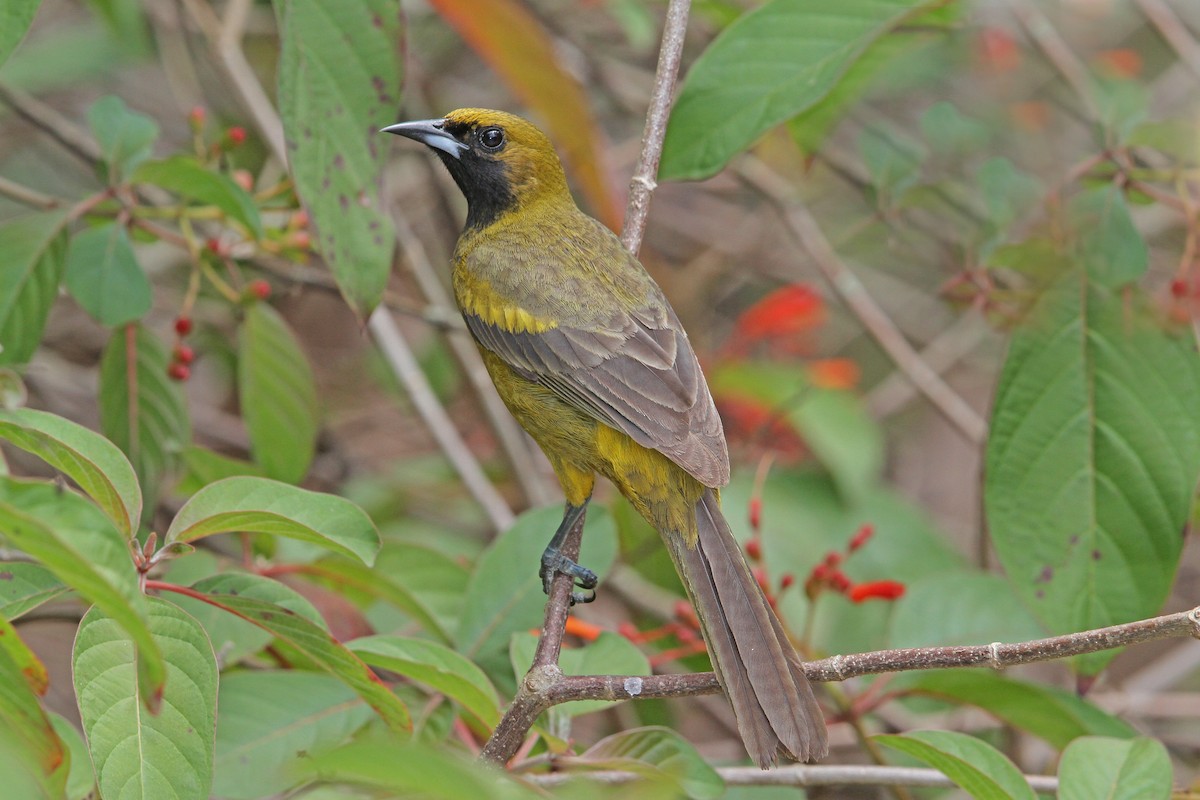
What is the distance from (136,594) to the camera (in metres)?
1.39

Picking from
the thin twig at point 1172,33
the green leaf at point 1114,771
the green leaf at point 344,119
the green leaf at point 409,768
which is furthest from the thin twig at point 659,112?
the thin twig at point 1172,33

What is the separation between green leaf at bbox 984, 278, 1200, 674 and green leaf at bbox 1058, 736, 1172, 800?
54 centimetres

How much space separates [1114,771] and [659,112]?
1764 millimetres

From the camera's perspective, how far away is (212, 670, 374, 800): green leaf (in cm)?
239

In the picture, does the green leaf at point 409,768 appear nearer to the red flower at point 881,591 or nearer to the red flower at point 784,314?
the red flower at point 881,591

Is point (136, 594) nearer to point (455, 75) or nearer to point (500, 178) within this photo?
point (500, 178)

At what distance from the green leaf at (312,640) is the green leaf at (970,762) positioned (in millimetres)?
870

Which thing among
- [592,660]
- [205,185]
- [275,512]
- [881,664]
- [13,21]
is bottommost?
[592,660]

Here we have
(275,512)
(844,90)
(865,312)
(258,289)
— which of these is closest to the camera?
(275,512)

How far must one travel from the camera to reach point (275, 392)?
3.27m

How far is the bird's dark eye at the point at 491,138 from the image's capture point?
139 inches

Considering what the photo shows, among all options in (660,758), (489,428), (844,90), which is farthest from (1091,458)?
(489,428)

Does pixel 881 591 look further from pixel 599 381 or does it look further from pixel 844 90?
pixel 844 90

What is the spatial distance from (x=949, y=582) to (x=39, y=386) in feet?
9.98
